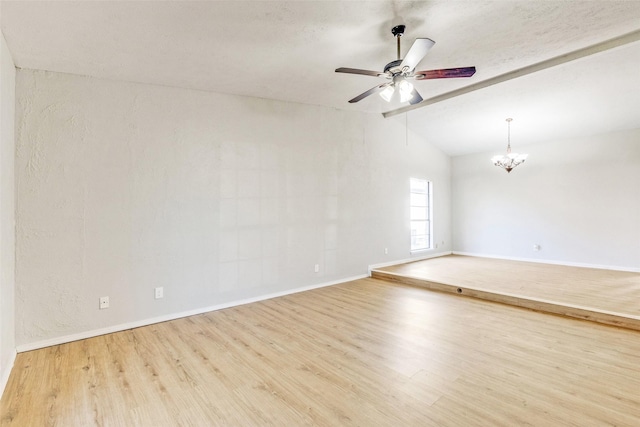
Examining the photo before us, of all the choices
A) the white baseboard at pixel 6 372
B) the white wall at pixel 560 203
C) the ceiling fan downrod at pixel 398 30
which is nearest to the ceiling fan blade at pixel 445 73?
the ceiling fan downrod at pixel 398 30

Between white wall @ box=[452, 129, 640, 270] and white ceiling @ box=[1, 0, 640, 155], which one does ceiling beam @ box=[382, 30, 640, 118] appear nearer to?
white ceiling @ box=[1, 0, 640, 155]

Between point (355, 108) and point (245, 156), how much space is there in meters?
2.40

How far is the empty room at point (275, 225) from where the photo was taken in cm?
224

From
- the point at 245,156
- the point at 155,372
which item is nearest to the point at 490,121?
the point at 245,156

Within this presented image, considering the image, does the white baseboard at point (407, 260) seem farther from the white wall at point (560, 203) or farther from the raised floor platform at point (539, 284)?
the white wall at point (560, 203)

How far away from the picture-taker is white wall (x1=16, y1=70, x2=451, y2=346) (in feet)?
9.93

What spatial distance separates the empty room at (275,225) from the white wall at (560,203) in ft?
0.39

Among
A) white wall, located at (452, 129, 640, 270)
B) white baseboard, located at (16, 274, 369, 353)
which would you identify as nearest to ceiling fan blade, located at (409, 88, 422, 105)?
white baseboard, located at (16, 274, 369, 353)

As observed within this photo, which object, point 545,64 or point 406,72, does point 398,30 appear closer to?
point 406,72

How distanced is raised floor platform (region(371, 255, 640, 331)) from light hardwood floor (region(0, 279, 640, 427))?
10.2 inches

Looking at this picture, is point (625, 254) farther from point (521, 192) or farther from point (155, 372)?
point (155, 372)

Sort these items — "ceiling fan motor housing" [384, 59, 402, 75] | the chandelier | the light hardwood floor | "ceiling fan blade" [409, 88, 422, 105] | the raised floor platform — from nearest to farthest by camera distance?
the light hardwood floor
"ceiling fan motor housing" [384, 59, 402, 75]
"ceiling fan blade" [409, 88, 422, 105]
the raised floor platform
the chandelier

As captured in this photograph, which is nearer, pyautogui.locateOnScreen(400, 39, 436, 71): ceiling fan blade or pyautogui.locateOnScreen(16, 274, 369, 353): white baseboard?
pyautogui.locateOnScreen(400, 39, 436, 71): ceiling fan blade

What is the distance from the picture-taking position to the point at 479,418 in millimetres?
1894
